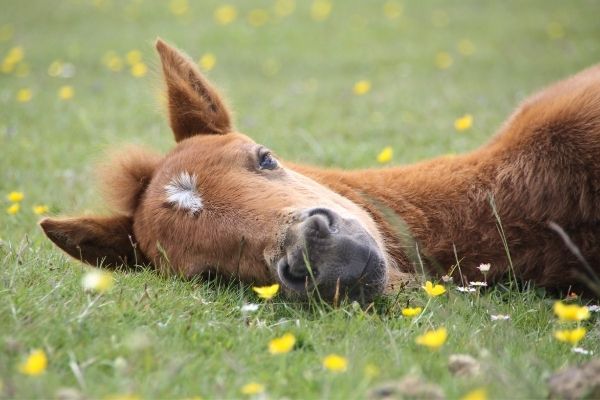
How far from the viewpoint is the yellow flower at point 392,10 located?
47.5 ft

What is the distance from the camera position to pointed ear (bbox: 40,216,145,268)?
3791mm

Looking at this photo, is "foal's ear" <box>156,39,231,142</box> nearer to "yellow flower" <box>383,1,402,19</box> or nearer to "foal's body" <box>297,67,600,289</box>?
"foal's body" <box>297,67,600,289</box>

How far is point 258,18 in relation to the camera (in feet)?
48.0

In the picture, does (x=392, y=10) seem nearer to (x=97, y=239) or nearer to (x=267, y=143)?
(x=267, y=143)

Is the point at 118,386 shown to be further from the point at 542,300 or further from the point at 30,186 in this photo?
the point at 30,186

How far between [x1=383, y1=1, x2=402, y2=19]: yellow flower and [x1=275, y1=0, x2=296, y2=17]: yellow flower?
1930 millimetres

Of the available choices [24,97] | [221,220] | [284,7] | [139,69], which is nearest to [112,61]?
[139,69]

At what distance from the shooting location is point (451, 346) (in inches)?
117

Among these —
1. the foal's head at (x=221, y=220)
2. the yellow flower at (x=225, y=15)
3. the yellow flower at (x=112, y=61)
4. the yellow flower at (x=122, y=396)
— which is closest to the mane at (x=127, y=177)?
the foal's head at (x=221, y=220)

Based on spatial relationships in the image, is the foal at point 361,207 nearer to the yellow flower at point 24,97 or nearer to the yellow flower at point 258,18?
the yellow flower at point 24,97

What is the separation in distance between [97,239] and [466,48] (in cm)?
926

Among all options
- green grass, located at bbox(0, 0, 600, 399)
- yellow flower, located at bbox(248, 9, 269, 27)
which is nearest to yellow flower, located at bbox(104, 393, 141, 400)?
green grass, located at bbox(0, 0, 600, 399)

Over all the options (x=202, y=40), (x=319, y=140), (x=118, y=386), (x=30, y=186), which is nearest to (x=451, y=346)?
(x=118, y=386)

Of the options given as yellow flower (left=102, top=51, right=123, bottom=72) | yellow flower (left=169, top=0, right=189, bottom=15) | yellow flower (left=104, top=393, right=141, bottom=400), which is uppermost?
yellow flower (left=169, top=0, right=189, bottom=15)
